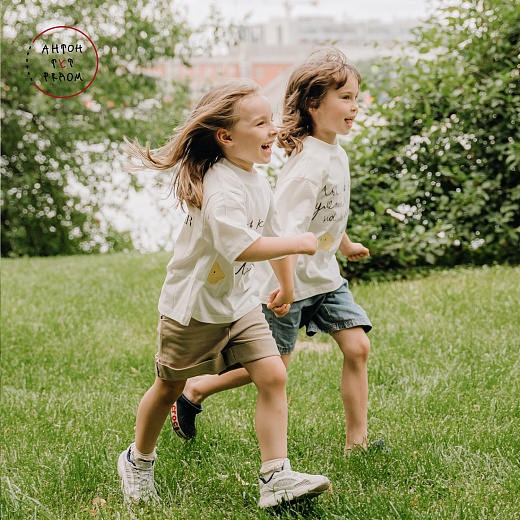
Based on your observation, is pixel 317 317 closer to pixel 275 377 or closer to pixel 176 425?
pixel 275 377

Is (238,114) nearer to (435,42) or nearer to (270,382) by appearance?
(270,382)

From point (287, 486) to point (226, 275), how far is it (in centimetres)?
66

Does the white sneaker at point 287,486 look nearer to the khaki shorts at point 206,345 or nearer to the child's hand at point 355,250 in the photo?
the khaki shorts at point 206,345

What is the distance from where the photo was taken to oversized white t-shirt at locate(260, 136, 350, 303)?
8.81ft

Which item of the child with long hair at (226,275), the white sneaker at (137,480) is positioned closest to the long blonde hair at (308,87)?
the child with long hair at (226,275)

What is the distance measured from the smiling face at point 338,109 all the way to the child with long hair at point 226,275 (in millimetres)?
419

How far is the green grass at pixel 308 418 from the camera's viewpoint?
2.56 metres

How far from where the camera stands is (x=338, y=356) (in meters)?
4.21

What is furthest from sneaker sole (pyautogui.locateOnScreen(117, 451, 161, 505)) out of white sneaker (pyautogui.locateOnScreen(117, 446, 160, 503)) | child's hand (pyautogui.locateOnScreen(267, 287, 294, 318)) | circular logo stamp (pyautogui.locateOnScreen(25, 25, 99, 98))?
circular logo stamp (pyautogui.locateOnScreen(25, 25, 99, 98))

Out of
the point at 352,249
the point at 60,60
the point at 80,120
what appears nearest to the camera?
the point at 352,249

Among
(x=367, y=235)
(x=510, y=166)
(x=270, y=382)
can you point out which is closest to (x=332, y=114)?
(x=270, y=382)

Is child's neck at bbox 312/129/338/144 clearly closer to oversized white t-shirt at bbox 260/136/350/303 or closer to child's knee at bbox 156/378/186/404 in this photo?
oversized white t-shirt at bbox 260/136/350/303

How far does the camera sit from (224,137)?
2.43 m

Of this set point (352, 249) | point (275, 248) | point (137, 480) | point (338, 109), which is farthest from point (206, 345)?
point (338, 109)
